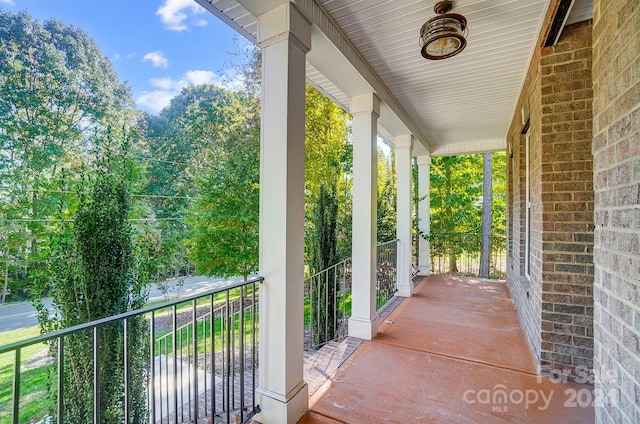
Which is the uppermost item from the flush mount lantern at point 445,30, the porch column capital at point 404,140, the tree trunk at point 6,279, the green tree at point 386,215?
the flush mount lantern at point 445,30

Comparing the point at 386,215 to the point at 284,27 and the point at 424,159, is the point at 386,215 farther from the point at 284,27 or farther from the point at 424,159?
the point at 284,27

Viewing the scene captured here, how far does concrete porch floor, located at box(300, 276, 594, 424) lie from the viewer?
191 cm

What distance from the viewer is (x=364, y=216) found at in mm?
3088

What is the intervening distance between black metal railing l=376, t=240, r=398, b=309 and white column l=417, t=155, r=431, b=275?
1554mm

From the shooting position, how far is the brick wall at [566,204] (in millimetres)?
2166

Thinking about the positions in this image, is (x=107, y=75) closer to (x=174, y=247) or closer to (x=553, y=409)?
(x=174, y=247)

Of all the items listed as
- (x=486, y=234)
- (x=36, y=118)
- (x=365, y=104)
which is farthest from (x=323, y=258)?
(x=36, y=118)

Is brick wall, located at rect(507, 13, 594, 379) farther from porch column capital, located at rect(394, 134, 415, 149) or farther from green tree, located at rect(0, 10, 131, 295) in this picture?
green tree, located at rect(0, 10, 131, 295)

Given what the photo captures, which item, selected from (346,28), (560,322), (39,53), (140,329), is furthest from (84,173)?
(39,53)

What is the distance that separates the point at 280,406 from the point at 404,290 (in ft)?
11.1

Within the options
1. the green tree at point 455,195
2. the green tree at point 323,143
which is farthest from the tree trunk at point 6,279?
the green tree at point 455,195

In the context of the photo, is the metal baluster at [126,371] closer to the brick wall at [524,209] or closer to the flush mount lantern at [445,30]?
the flush mount lantern at [445,30]

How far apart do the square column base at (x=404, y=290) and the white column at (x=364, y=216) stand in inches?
68.7

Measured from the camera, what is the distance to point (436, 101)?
3754 mm
